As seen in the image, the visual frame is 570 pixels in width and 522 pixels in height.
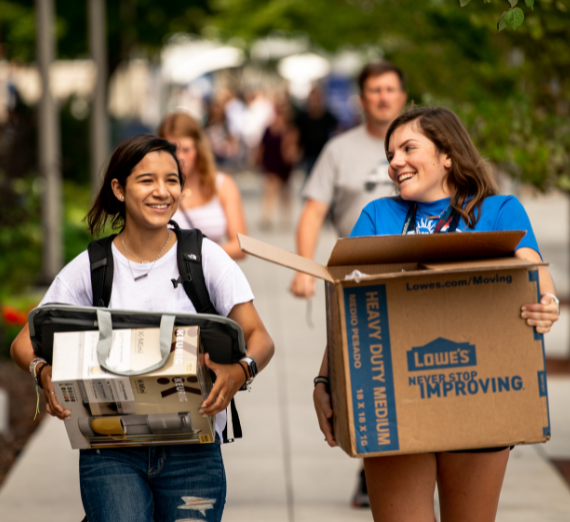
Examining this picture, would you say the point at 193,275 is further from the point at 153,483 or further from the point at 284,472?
the point at 284,472

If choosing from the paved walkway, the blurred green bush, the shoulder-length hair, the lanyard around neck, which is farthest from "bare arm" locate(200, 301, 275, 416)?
the blurred green bush

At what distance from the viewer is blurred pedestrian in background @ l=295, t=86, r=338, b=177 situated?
15.5 meters

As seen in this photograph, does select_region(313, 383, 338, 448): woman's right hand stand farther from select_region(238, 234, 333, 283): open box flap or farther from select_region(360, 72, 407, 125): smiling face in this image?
select_region(360, 72, 407, 125): smiling face

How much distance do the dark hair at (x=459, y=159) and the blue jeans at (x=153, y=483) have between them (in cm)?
108

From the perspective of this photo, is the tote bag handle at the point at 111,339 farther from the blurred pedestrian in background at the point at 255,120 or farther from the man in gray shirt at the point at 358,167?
the blurred pedestrian in background at the point at 255,120

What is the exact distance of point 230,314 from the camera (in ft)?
9.37

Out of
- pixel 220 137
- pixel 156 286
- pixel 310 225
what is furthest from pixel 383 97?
pixel 220 137

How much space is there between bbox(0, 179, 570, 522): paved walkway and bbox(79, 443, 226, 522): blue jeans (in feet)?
5.82

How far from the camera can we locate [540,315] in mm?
2508

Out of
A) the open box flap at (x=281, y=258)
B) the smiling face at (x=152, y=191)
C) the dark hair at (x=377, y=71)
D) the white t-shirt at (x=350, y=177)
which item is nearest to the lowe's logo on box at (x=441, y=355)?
the open box flap at (x=281, y=258)

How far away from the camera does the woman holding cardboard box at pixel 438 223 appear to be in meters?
2.76

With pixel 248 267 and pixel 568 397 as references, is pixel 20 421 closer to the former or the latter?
pixel 568 397

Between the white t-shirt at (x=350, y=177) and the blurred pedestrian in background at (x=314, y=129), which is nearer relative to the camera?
the white t-shirt at (x=350, y=177)

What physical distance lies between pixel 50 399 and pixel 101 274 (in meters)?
0.43
